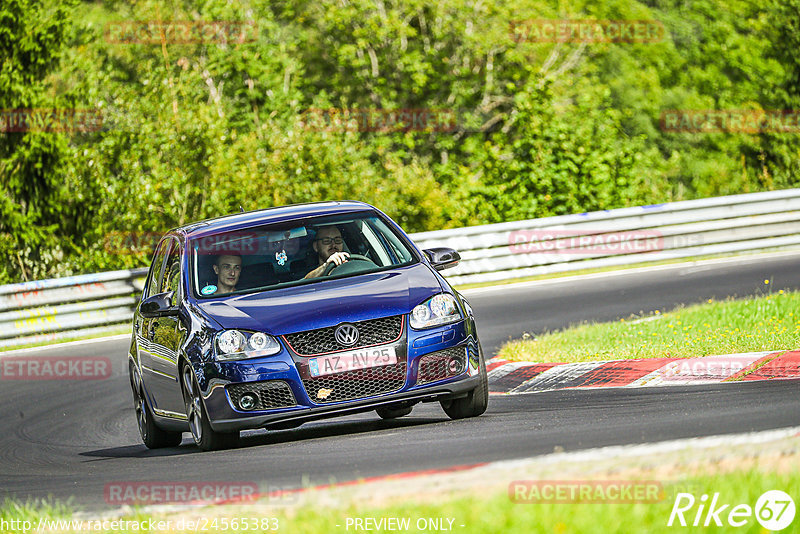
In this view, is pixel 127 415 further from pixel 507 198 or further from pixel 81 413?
pixel 507 198

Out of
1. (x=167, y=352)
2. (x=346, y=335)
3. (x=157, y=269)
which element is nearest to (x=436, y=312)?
(x=346, y=335)

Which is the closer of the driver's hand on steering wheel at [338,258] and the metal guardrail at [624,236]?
the driver's hand on steering wheel at [338,258]

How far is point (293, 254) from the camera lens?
9070 millimetres

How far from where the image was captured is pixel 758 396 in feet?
26.2

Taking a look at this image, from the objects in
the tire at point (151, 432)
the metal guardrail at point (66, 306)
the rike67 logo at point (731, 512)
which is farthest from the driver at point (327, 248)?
the metal guardrail at point (66, 306)

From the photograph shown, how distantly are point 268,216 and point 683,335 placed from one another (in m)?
4.18

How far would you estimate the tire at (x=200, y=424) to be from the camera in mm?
8086

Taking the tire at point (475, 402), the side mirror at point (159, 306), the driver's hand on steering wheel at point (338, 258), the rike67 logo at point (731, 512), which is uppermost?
the rike67 logo at point (731, 512)

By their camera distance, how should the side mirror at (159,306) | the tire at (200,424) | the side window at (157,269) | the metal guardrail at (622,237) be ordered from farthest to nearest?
the metal guardrail at (622,237)
the side window at (157,269)
the side mirror at (159,306)
the tire at (200,424)

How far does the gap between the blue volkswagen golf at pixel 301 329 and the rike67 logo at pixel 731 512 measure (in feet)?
11.0

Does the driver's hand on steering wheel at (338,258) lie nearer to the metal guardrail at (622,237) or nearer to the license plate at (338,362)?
the license plate at (338,362)

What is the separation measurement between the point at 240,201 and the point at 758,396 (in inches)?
671

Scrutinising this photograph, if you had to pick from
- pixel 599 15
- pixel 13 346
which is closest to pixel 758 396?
pixel 13 346

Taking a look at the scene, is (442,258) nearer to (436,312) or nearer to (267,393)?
(436,312)
